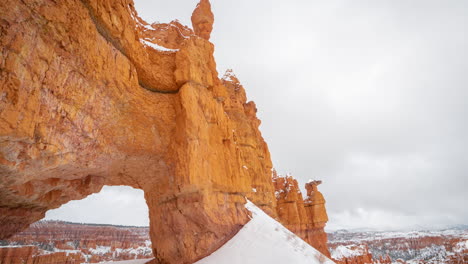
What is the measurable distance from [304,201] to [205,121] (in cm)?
4037

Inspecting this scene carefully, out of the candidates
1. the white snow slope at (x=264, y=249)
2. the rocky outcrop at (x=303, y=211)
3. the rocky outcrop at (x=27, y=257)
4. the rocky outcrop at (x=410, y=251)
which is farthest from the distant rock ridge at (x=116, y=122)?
the rocky outcrop at (x=410, y=251)

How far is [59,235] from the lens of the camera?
9119 cm

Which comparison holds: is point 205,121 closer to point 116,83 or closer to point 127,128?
point 127,128

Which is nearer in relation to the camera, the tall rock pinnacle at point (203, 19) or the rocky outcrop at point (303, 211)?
the tall rock pinnacle at point (203, 19)

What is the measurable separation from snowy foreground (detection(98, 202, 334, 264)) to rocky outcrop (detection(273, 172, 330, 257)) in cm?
3149

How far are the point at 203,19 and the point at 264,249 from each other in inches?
599

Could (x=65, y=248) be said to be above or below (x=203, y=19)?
below

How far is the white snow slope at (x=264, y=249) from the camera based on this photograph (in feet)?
31.8

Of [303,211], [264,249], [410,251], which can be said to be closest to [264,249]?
[264,249]

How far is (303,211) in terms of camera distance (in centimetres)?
4447

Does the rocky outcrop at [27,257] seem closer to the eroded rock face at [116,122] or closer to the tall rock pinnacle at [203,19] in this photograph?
the eroded rock face at [116,122]

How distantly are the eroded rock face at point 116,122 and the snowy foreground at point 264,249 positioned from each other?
2.48ft

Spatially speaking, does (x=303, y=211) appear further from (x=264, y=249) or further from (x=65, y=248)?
(x=65, y=248)

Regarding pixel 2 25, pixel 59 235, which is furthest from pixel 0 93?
pixel 59 235
